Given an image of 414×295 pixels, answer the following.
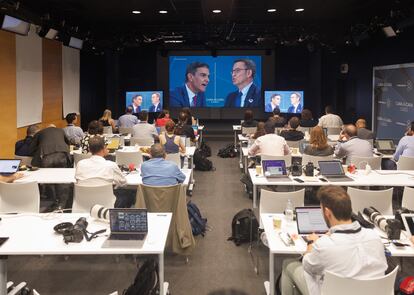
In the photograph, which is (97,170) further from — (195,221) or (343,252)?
(343,252)

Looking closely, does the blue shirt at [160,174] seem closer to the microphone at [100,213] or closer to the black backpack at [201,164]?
the microphone at [100,213]

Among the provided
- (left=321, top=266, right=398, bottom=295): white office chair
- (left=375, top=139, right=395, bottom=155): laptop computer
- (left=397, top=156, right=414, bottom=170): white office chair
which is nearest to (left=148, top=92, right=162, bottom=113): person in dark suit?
(left=375, top=139, right=395, bottom=155): laptop computer

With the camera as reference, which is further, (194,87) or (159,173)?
(194,87)

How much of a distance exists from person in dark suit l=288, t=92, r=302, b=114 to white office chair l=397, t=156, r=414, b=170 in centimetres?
932

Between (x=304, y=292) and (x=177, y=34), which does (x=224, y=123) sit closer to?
(x=177, y=34)

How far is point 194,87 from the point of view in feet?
55.6

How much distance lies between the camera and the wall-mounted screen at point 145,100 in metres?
16.1

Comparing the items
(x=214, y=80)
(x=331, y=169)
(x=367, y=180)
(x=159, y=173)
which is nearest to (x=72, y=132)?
(x=159, y=173)

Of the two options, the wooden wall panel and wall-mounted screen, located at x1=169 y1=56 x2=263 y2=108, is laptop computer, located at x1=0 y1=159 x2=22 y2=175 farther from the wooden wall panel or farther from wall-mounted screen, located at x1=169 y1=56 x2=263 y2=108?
wall-mounted screen, located at x1=169 y1=56 x2=263 y2=108

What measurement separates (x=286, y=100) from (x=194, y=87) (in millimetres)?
3248

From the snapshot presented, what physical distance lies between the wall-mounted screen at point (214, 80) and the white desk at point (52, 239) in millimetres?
12911

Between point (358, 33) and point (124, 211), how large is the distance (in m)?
10.1

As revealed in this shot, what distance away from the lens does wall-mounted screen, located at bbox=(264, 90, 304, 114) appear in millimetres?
16125

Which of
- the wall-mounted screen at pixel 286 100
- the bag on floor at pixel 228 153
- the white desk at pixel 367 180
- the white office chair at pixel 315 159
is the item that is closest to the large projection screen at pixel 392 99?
the wall-mounted screen at pixel 286 100
